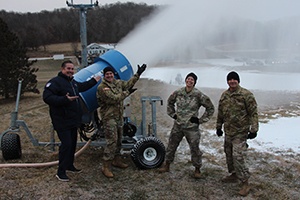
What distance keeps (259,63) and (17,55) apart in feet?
69.5

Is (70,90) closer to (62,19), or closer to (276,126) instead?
(276,126)

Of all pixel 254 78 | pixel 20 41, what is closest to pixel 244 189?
pixel 20 41

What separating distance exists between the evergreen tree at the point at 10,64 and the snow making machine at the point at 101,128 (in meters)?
10.1

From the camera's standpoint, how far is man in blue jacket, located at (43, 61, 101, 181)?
4629mm

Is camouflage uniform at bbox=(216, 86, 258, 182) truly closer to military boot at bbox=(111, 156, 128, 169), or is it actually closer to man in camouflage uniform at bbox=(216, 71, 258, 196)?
man in camouflage uniform at bbox=(216, 71, 258, 196)

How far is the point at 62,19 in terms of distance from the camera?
96.3 m

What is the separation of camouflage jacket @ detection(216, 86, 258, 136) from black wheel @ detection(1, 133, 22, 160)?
3897mm

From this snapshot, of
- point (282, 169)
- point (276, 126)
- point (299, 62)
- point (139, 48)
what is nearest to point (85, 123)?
point (139, 48)

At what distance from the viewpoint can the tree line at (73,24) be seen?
1268 cm

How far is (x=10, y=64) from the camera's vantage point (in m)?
15.4

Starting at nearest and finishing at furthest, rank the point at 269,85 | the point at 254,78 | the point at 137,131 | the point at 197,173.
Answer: the point at 197,173, the point at 137,131, the point at 269,85, the point at 254,78

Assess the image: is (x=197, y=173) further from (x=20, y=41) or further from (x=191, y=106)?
(x=20, y=41)

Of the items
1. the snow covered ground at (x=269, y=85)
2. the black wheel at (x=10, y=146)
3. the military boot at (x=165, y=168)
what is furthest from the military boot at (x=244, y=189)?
the black wheel at (x=10, y=146)

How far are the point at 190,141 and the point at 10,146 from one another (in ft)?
11.0
